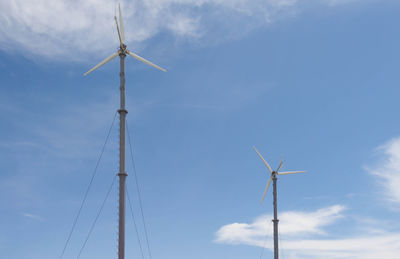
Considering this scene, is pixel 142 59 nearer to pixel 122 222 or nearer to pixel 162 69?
pixel 162 69

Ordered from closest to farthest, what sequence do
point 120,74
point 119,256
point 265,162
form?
point 119,256 → point 120,74 → point 265,162

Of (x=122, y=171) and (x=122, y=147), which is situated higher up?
(x=122, y=147)

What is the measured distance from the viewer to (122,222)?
5075 centimetres

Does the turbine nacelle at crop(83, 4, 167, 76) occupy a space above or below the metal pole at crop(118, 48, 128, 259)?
above

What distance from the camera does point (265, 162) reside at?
99375 mm

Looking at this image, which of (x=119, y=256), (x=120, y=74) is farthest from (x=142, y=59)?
(x=119, y=256)

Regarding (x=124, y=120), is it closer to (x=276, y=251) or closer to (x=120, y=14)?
(x=120, y=14)

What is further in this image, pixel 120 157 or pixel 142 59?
pixel 142 59

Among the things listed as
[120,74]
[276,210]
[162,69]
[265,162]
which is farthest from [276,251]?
[120,74]

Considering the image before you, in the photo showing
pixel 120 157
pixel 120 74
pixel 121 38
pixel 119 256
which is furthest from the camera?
pixel 121 38

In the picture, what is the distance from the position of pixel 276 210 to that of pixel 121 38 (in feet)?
149

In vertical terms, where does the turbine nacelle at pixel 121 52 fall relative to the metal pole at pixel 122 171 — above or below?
above

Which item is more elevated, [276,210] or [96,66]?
[96,66]

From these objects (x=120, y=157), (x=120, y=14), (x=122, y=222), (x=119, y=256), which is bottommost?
(x=119, y=256)
